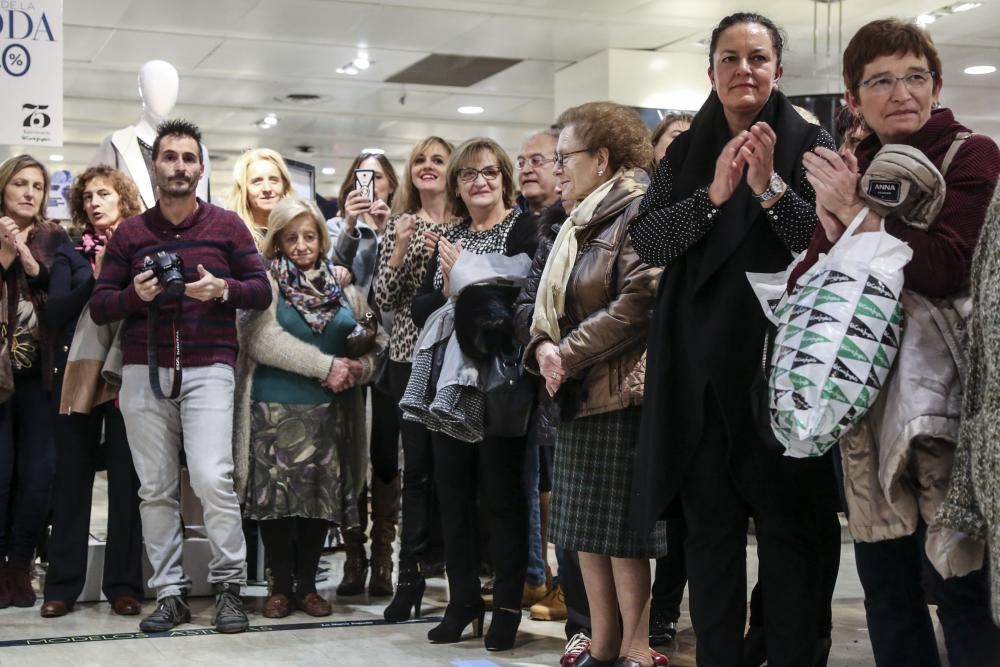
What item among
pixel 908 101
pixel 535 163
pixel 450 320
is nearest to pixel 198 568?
pixel 450 320

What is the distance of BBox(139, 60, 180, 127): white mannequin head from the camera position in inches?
212

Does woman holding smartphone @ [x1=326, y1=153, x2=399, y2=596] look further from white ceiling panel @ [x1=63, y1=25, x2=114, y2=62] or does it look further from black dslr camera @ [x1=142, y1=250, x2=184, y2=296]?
white ceiling panel @ [x1=63, y1=25, x2=114, y2=62]

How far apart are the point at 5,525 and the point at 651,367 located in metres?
2.94

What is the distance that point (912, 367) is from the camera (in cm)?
216

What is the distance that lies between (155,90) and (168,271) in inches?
67.0

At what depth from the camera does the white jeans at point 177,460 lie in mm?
4172

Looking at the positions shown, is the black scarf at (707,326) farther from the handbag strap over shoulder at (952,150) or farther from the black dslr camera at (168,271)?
the black dslr camera at (168,271)

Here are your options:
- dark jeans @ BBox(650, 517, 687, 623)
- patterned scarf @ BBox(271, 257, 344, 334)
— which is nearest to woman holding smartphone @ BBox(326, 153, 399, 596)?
patterned scarf @ BBox(271, 257, 344, 334)

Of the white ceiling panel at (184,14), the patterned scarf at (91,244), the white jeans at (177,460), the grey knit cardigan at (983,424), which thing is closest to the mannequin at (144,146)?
the patterned scarf at (91,244)

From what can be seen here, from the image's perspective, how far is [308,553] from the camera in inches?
177

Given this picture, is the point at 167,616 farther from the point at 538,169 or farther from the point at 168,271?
the point at 538,169

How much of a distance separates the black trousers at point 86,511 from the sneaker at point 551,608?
1475 mm

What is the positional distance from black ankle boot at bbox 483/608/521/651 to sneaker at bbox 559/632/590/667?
31 centimetres

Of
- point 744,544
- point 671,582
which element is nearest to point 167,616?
point 671,582
